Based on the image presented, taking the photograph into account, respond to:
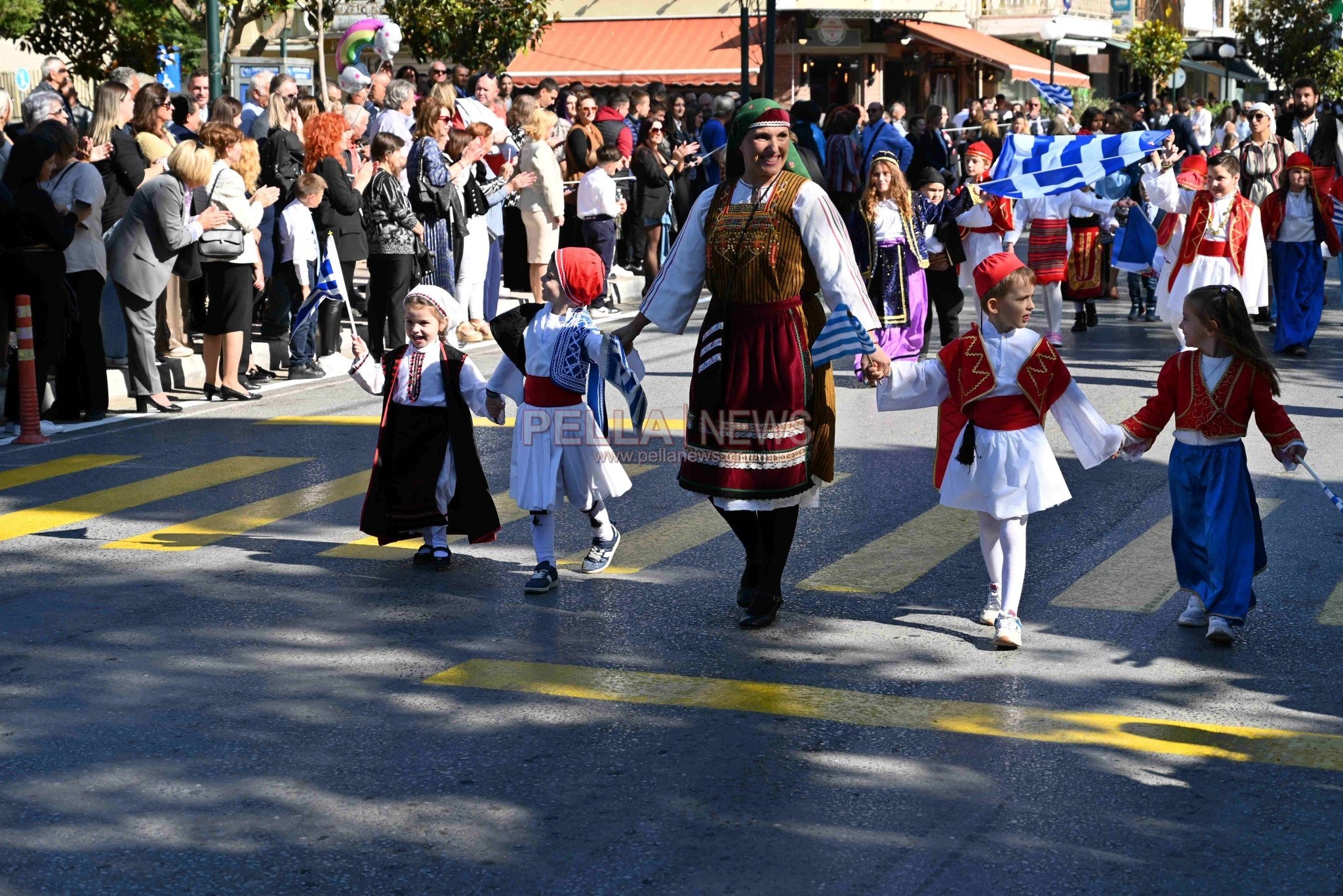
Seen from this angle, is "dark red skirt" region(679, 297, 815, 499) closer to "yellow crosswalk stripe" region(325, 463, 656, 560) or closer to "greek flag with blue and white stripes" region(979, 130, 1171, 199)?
"yellow crosswalk stripe" region(325, 463, 656, 560)

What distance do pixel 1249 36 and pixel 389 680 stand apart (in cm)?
5946

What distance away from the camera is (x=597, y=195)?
1616 centimetres

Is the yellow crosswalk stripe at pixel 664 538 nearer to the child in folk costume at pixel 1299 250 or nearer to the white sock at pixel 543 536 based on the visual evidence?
the white sock at pixel 543 536

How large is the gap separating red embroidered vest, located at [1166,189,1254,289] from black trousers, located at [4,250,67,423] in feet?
25.8

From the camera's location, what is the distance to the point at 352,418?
37.6ft

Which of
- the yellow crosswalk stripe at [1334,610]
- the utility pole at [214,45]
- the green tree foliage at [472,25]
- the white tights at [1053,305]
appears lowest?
the yellow crosswalk stripe at [1334,610]

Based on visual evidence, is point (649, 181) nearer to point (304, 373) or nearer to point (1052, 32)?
point (304, 373)

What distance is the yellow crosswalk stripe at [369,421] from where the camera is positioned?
11.0 meters

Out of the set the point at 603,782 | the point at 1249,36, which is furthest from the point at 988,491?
the point at 1249,36

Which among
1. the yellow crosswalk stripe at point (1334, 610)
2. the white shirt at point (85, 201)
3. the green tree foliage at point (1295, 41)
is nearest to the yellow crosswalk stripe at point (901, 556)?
the yellow crosswalk stripe at point (1334, 610)

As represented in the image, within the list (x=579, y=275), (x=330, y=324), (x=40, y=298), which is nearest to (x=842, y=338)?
(x=579, y=275)

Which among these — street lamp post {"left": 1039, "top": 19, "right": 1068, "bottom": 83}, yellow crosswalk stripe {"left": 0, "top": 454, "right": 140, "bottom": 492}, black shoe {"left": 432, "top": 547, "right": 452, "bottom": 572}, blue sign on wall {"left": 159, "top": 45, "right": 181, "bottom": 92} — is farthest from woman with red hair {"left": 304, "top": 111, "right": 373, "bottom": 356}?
street lamp post {"left": 1039, "top": 19, "right": 1068, "bottom": 83}

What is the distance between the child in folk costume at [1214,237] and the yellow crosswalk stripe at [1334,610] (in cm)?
547

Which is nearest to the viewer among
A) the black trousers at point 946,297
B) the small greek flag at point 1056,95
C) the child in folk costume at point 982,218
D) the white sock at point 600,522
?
the white sock at point 600,522
